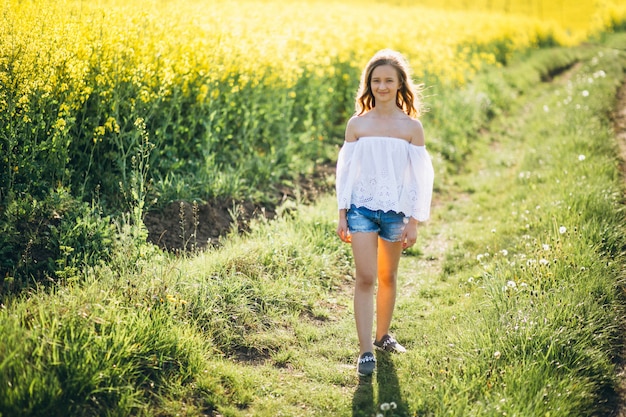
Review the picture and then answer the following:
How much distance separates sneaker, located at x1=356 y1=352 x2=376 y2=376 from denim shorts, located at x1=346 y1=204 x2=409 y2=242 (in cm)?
78

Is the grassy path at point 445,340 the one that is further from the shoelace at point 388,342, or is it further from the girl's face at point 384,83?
the girl's face at point 384,83

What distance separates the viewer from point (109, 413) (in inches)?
139

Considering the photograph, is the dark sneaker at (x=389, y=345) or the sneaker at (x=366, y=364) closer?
the sneaker at (x=366, y=364)

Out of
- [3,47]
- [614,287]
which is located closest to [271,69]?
[3,47]

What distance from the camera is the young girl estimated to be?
172 inches

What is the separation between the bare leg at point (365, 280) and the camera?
4.34 metres

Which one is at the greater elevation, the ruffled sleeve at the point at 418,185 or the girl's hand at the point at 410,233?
the ruffled sleeve at the point at 418,185

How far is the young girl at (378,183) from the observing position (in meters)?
4.38

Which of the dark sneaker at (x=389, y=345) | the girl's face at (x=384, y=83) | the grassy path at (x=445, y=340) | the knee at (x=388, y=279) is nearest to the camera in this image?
the grassy path at (x=445, y=340)

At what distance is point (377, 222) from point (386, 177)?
0.31 metres

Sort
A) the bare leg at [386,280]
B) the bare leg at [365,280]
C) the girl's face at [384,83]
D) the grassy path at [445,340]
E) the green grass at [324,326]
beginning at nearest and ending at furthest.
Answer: the green grass at [324,326]
the grassy path at [445,340]
the bare leg at [365,280]
the girl's face at [384,83]
the bare leg at [386,280]

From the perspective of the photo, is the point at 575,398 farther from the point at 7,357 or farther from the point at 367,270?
the point at 7,357

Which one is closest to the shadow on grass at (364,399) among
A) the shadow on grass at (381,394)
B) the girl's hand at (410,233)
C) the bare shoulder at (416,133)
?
the shadow on grass at (381,394)

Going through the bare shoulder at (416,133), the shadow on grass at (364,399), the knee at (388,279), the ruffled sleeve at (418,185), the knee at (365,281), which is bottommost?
the shadow on grass at (364,399)
